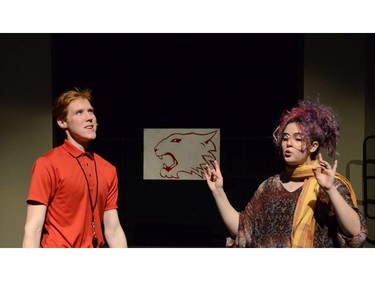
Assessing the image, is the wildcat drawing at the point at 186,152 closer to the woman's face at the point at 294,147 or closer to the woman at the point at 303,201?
the woman at the point at 303,201

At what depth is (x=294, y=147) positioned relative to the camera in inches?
167

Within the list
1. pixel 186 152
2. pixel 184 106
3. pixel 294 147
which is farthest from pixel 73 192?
pixel 184 106

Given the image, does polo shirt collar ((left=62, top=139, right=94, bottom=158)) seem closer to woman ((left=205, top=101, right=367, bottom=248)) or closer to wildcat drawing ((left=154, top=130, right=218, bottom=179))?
woman ((left=205, top=101, right=367, bottom=248))

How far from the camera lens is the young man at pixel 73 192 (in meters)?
4.33

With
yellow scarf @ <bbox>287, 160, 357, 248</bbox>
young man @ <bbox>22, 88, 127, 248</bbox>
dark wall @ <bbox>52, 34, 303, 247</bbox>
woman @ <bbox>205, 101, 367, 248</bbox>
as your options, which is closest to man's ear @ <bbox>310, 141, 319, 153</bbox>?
woman @ <bbox>205, 101, 367, 248</bbox>

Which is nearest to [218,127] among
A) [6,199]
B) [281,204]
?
[6,199]

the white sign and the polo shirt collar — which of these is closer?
the polo shirt collar

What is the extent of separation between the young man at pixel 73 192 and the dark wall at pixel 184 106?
13.1 ft

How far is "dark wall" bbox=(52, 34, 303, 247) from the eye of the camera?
8.62 m

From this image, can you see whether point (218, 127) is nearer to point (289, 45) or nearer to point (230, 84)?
point (230, 84)

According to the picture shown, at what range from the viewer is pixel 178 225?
898 cm

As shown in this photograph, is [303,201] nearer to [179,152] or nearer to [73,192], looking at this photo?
[73,192]

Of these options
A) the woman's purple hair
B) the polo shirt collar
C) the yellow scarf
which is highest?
the woman's purple hair

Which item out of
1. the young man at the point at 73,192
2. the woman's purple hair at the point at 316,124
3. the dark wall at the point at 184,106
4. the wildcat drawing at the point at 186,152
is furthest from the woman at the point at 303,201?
the dark wall at the point at 184,106
